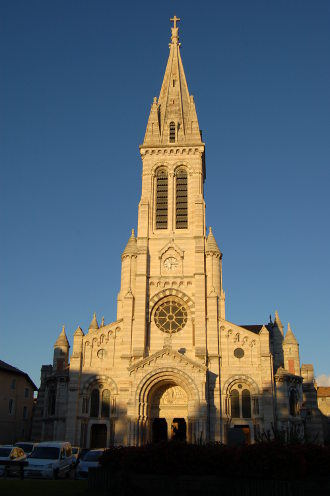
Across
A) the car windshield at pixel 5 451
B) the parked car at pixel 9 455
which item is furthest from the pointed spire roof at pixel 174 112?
the car windshield at pixel 5 451

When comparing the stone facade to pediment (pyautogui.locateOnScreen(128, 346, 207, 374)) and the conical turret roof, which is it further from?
the conical turret roof

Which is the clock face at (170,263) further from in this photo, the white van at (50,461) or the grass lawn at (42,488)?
the grass lawn at (42,488)

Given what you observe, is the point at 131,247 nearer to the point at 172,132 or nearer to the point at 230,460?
the point at 172,132

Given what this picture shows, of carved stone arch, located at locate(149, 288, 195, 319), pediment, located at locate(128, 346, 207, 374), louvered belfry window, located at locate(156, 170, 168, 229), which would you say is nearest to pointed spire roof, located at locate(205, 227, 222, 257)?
louvered belfry window, located at locate(156, 170, 168, 229)

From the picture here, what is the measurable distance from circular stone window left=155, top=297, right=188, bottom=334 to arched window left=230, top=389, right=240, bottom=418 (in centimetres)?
727

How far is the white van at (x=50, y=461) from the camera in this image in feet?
85.4

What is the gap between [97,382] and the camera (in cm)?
4434

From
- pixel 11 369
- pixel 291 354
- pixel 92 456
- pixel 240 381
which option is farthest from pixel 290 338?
pixel 11 369

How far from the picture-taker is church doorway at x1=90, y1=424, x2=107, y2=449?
43562 mm

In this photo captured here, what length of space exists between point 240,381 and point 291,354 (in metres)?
6.22

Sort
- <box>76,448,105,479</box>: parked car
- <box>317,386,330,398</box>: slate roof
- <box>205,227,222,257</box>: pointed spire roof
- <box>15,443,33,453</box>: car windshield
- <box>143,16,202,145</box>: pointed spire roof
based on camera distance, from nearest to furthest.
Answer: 1. <box>76,448,105,479</box>: parked car
2. <box>15,443,33,453</box>: car windshield
3. <box>205,227,222,257</box>: pointed spire roof
4. <box>143,16,202,145</box>: pointed spire roof
5. <box>317,386,330,398</box>: slate roof

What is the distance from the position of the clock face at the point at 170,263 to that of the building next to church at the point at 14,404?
68.0 ft

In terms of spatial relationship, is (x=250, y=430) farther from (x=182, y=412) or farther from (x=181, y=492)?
(x=181, y=492)

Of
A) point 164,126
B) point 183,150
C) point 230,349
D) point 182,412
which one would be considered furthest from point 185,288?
point 164,126
